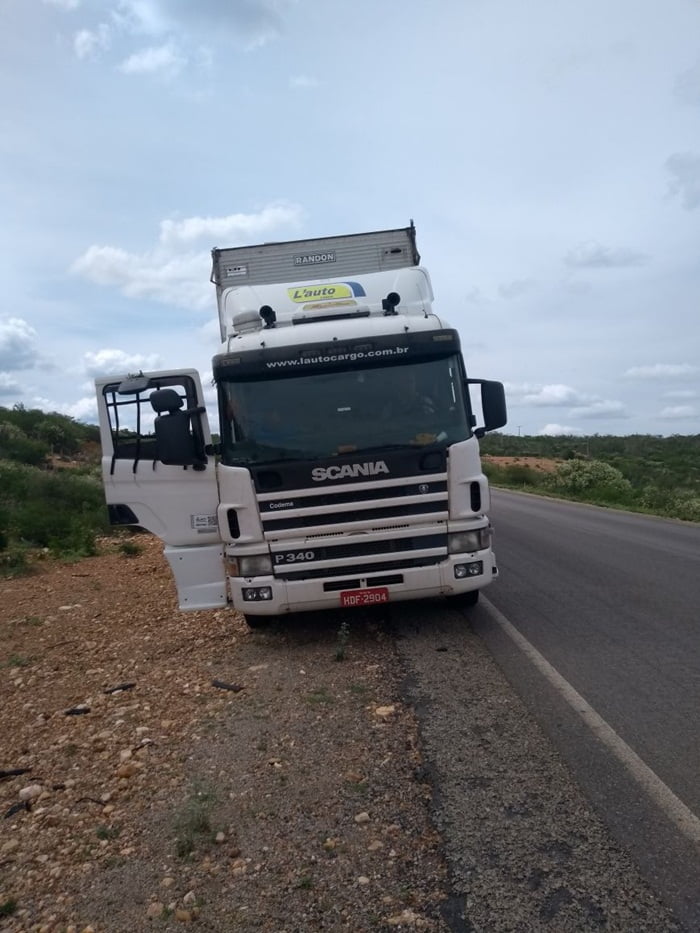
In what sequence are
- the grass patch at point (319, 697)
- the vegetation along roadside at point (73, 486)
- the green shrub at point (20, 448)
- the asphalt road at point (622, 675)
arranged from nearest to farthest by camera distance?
the asphalt road at point (622, 675)
the grass patch at point (319, 697)
the vegetation along roadside at point (73, 486)
the green shrub at point (20, 448)

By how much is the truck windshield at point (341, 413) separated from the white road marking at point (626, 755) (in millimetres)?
2127

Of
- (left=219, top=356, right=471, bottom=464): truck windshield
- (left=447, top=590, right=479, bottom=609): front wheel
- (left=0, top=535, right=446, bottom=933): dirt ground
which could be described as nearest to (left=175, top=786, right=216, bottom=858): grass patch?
(left=0, top=535, right=446, bottom=933): dirt ground

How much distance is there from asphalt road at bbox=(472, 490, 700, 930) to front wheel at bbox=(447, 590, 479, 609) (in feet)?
0.48

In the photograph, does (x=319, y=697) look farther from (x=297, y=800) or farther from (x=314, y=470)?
(x=314, y=470)

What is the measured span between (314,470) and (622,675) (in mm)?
2980

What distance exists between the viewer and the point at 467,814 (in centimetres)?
407

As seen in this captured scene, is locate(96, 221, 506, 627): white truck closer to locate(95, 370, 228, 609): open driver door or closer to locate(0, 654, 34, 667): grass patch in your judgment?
locate(95, 370, 228, 609): open driver door

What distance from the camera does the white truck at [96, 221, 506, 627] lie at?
734 centimetres

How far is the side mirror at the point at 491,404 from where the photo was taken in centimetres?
784

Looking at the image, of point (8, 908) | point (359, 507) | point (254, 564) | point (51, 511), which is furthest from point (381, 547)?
point (51, 511)

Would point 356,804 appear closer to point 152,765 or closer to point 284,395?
point 152,765

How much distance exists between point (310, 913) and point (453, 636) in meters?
4.42

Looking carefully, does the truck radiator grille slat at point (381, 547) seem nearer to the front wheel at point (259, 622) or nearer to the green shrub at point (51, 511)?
the front wheel at point (259, 622)

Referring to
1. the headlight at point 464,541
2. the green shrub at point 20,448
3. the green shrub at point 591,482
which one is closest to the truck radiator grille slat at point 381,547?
the headlight at point 464,541
